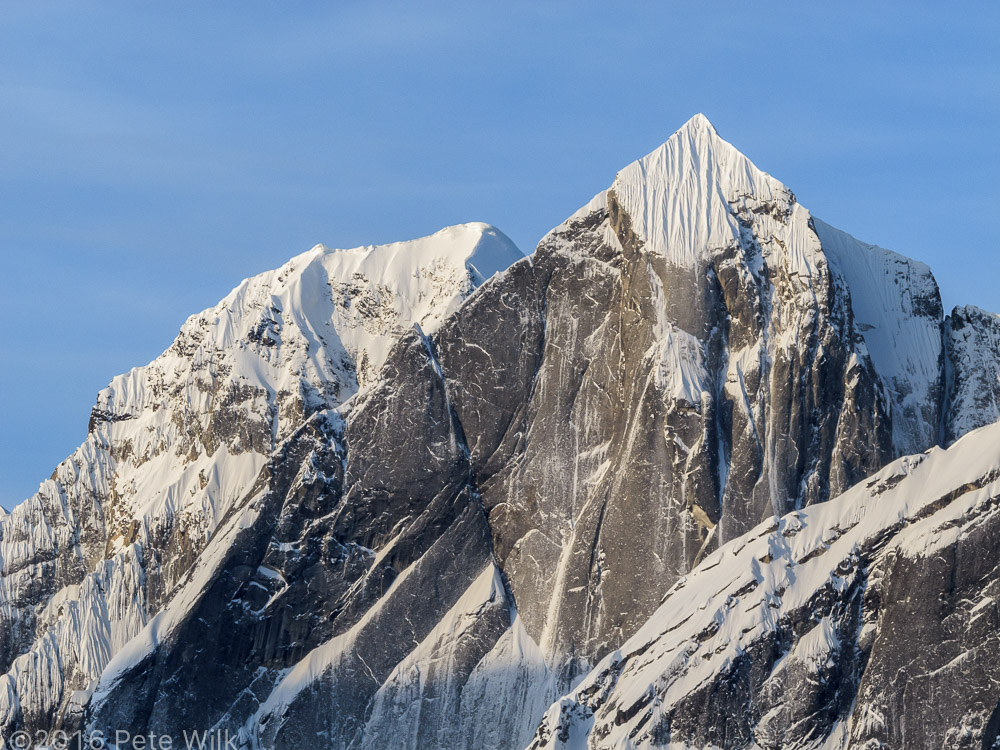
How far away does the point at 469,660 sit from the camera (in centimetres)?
18950

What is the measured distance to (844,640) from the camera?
150000mm

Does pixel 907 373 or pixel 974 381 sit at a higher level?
pixel 907 373

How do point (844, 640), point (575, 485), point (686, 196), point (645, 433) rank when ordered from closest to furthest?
1. point (844, 640)
2. point (645, 433)
3. point (575, 485)
4. point (686, 196)

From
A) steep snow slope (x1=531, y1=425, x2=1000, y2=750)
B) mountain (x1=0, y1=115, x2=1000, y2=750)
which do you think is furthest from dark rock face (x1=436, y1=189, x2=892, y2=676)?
steep snow slope (x1=531, y1=425, x2=1000, y2=750)

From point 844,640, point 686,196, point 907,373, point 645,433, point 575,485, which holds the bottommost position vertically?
point 844,640

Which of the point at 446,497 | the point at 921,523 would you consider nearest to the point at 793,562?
the point at 921,523

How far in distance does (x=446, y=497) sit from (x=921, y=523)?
5433cm

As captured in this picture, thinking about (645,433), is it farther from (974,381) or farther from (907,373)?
(974,381)

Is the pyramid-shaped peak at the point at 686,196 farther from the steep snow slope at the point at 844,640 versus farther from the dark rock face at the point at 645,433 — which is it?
the steep snow slope at the point at 844,640

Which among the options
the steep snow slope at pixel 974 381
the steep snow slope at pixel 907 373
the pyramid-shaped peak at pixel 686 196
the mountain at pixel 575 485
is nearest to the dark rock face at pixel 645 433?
the mountain at pixel 575 485

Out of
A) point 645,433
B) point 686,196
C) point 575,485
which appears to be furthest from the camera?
point 686,196

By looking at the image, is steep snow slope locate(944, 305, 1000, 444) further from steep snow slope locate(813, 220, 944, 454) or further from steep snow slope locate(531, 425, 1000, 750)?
steep snow slope locate(531, 425, 1000, 750)

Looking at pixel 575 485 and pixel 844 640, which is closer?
pixel 844 640

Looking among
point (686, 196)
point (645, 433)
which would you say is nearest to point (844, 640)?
point (645, 433)
